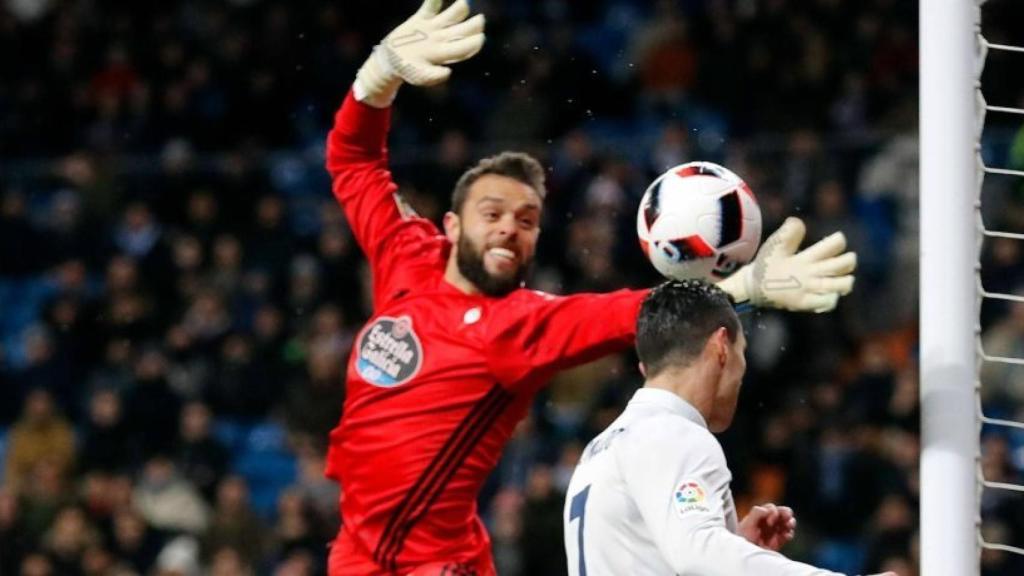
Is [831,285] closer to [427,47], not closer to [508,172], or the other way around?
[508,172]

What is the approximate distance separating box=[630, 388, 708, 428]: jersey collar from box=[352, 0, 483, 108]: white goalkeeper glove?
1.89 m

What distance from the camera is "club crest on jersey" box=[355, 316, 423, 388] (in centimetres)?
630

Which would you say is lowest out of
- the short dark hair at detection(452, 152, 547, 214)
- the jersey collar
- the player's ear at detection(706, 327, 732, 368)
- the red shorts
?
the red shorts

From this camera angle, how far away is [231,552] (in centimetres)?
1155

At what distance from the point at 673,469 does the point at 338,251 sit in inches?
342

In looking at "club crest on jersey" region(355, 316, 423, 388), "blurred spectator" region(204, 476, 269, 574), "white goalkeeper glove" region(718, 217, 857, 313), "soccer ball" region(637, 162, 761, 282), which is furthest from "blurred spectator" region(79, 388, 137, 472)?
"white goalkeeper glove" region(718, 217, 857, 313)

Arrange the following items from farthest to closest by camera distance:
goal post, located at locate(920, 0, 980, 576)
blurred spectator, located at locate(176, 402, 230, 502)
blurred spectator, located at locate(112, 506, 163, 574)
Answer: blurred spectator, located at locate(176, 402, 230, 502) < blurred spectator, located at locate(112, 506, 163, 574) < goal post, located at locate(920, 0, 980, 576)

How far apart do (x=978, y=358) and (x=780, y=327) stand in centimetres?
657

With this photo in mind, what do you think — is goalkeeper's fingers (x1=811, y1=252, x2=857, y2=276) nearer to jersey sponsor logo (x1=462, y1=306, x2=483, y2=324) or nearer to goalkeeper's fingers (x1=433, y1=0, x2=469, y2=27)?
jersey sponsor logo (x1=462, y1=306, x2=483, y2=324)

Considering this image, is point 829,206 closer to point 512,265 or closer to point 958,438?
point 512,265

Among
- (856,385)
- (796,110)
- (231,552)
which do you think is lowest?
(231,552)

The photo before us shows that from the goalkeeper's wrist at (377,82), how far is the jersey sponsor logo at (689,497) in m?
2.61

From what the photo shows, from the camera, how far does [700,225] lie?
5.55 m

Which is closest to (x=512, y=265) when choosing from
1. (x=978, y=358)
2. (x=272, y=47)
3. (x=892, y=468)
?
(x=978, y=358)
